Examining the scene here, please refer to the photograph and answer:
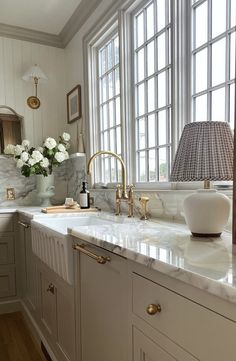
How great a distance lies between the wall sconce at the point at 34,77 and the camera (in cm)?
318

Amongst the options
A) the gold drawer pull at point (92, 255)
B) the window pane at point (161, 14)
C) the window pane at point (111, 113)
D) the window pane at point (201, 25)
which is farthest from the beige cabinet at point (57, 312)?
the window pane at point (161, 14)

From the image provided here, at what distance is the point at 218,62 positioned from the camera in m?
1.62

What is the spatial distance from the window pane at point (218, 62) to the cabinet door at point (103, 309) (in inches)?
43.5

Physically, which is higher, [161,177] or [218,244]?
[161,177]

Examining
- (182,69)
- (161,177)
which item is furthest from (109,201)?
(182,69)

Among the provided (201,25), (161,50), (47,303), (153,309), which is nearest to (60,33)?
(161,50)

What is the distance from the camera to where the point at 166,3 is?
1.98 metres

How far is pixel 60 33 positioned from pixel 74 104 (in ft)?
2.75

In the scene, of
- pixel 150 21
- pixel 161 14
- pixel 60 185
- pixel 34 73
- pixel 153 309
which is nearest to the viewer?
pixel 153 309

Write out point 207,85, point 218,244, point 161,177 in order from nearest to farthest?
point 218,244
point 207,85
point 161,177

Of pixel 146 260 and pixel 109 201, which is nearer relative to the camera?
pixel 146 260

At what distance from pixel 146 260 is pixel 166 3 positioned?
1.80 meters

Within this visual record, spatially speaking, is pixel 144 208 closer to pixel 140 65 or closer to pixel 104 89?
pixel 140 65

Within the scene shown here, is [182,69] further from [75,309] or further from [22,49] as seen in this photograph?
[22,49]
